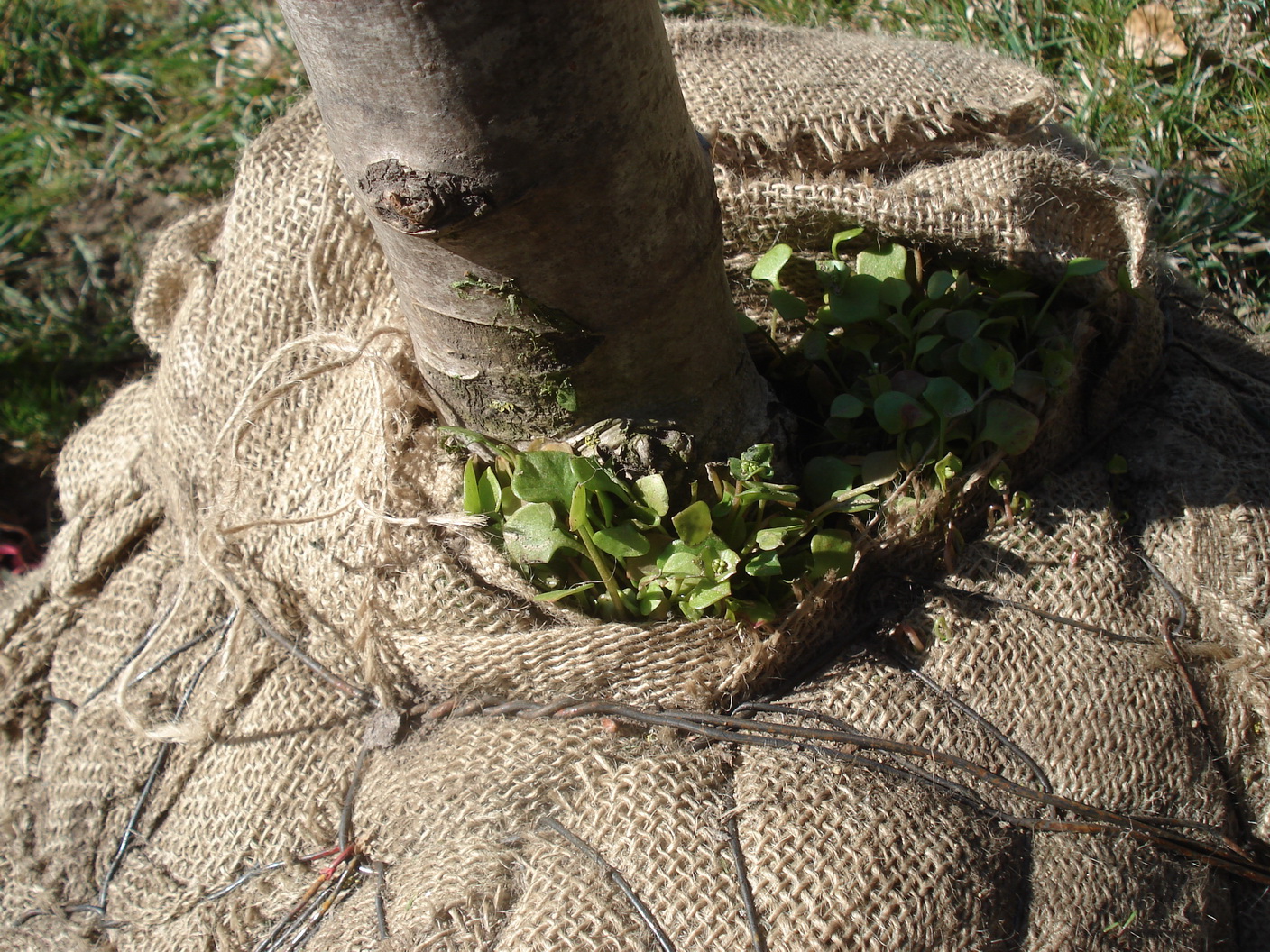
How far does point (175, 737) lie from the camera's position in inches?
52.6

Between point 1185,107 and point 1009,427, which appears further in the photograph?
point 1185,107

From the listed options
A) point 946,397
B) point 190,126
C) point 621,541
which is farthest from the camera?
→ point 190,126

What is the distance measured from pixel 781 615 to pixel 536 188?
24.2 inches

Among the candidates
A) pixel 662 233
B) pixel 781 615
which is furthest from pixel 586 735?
pixel 662 233

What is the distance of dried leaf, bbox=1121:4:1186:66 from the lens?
209 centimetres

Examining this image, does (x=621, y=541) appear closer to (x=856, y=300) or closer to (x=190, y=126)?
(x=856, y=300)

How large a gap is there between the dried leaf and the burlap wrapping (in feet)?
2.56

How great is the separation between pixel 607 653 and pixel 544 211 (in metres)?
0.54

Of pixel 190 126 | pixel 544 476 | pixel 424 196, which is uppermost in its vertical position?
pixel 424 196

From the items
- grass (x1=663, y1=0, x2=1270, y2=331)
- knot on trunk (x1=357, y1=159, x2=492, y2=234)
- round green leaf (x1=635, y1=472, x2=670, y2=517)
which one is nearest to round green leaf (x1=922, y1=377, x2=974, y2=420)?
round green leaf (x1=635, y1=472, x2=670, y2=517)

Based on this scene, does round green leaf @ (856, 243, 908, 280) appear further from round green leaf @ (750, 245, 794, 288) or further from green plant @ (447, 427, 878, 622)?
green plant @ (447, 427, 878, 622)

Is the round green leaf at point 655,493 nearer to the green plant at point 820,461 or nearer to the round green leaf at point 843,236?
the green plant at point 820,461

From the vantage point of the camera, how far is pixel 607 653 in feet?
3.83

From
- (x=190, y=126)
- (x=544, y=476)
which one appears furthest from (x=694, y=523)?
(x=190, y=126)
